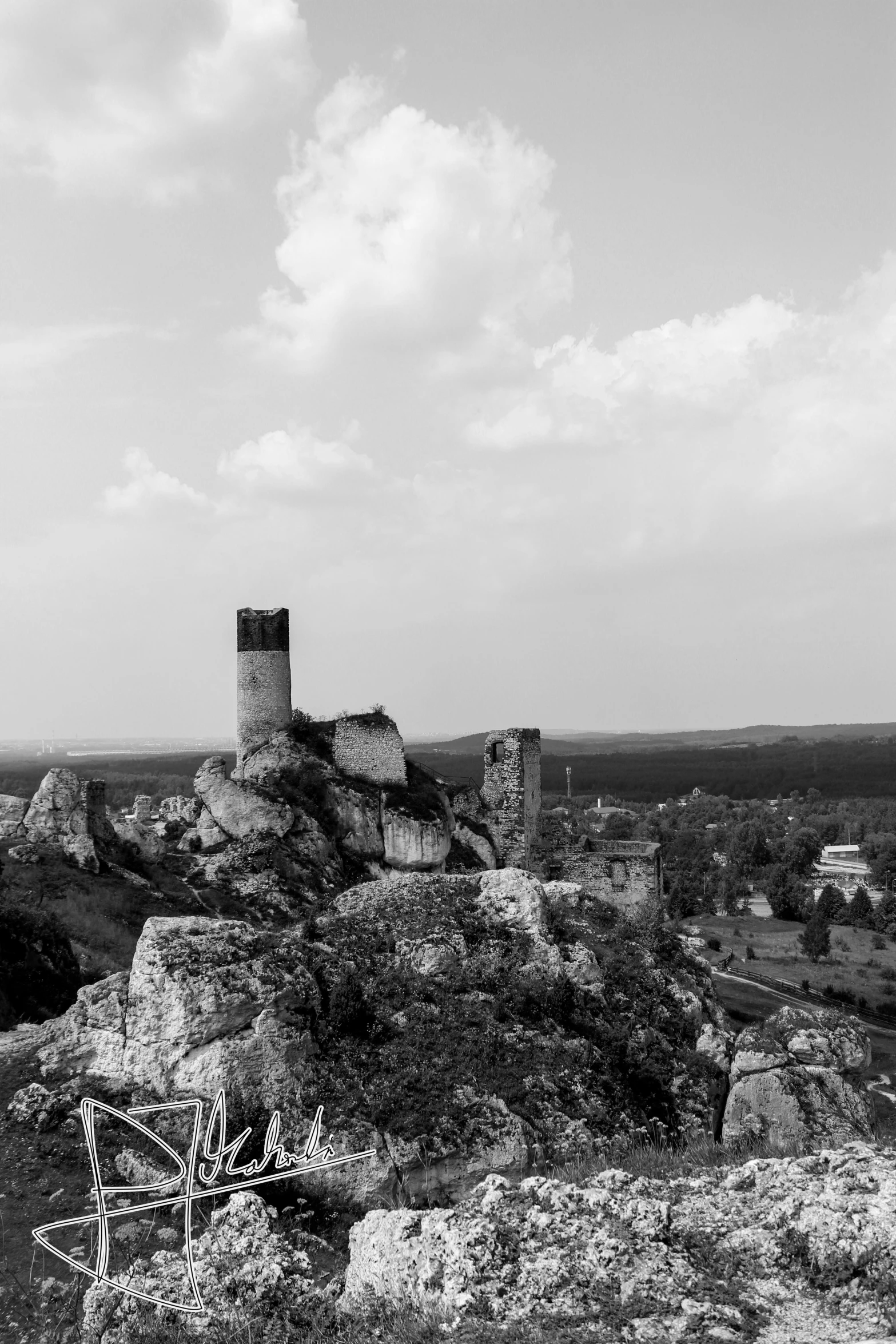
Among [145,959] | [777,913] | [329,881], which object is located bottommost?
[777,913]

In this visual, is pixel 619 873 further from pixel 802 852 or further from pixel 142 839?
pixel 802 852

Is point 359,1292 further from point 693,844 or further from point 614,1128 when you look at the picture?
point 693,844

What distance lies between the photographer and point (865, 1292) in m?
5.68

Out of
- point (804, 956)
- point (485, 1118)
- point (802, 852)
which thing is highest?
point (485, 1118)

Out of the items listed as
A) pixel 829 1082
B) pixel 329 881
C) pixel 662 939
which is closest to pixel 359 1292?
pixel 829 1082

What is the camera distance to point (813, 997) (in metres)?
36.5

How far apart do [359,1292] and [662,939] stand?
9.86 metres

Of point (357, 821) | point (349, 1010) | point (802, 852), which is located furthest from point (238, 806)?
point (802, 852)

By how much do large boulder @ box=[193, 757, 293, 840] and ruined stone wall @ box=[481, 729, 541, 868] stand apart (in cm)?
835

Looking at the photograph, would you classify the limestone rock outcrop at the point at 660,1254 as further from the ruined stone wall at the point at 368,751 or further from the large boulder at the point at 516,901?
the ruined stone wall at the point at 368,751

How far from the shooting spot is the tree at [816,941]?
173ft

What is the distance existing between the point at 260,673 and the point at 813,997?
24.8 meters
